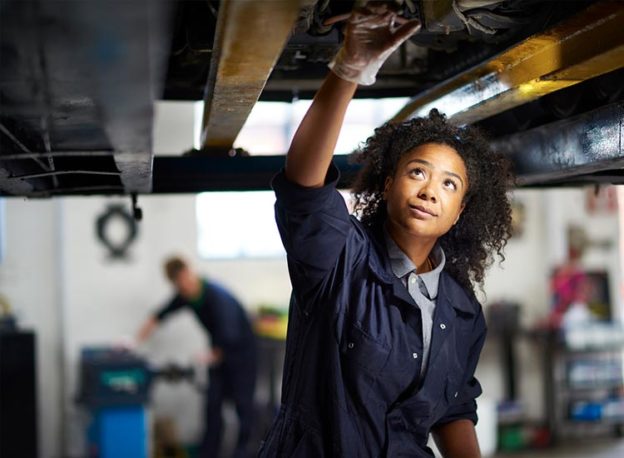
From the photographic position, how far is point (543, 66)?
1.69 meters

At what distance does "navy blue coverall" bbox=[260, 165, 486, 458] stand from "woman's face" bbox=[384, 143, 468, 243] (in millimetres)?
87

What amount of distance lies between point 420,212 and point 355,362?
0.31m

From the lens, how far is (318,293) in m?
1.73

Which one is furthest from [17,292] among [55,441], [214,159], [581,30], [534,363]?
[581,30]

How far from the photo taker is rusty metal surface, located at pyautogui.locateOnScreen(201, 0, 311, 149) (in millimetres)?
1141

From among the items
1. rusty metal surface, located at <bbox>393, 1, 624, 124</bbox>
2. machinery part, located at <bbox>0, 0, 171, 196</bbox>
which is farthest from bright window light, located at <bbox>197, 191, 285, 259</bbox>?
machinery part, located at <bbox>0, 0, 171, 196</bbox>

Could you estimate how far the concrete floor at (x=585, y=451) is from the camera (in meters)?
6.59

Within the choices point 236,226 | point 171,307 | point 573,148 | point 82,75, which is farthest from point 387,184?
point 236,226

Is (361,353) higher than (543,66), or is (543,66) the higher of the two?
(543,66)

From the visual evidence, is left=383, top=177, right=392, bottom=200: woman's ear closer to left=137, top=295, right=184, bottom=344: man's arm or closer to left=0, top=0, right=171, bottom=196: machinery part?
left=0, top=0, right=171, bottom=196: machinery part

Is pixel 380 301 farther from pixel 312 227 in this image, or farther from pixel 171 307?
pixel 171 307

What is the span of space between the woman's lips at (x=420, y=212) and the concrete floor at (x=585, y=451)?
5.24 metres

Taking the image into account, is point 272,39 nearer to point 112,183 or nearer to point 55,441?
point 112,183

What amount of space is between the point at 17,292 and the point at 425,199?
201 inches
